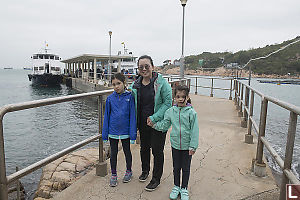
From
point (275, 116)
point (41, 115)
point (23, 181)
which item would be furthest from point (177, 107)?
point (41, 115)

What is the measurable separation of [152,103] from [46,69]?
43.9 meters

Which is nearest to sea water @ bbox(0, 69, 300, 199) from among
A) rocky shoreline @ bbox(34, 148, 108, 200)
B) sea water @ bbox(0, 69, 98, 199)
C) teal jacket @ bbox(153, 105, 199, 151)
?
sea water @ bbox(0, 69, 98, 199)

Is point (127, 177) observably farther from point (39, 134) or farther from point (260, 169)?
point (39, 134)

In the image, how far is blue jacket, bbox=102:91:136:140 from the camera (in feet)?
8.79

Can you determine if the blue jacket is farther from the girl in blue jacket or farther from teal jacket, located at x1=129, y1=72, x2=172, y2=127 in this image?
teal jacket, located at x1=129, y1=72, x2=172, y2=127

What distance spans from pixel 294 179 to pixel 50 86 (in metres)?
41.7

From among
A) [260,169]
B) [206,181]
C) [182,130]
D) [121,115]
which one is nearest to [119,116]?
[121,115]

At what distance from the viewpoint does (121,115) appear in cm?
268

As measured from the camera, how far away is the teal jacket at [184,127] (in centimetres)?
232

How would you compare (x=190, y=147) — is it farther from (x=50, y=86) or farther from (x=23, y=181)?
(x=50, y=86)

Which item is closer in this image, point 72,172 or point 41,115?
point 72,172

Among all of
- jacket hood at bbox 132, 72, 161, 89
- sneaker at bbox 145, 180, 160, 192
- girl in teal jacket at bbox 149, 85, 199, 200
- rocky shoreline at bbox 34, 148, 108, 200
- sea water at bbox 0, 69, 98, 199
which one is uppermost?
jacket hood at bbox 132, 72, 161, 89

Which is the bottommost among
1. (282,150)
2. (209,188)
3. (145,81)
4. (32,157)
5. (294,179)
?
(32,157)

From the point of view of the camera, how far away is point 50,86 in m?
38.8
